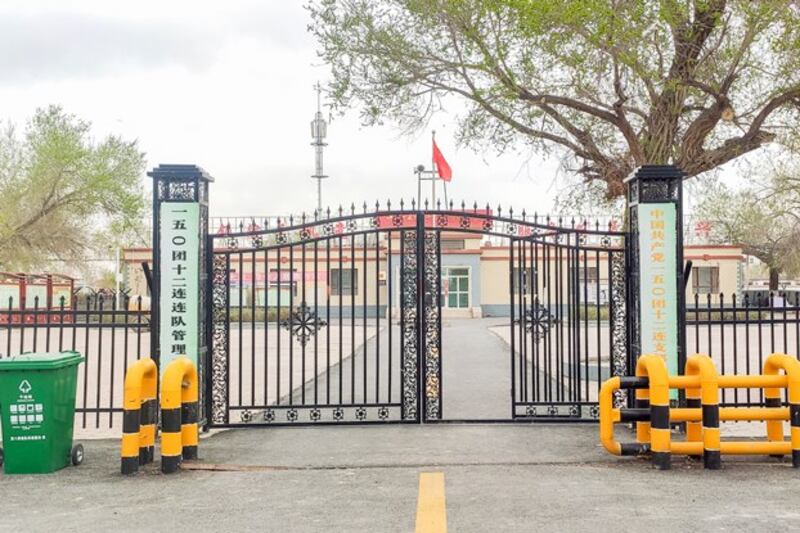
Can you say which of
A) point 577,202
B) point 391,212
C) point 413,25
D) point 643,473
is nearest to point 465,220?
point 391,212

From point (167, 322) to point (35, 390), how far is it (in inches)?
67.1

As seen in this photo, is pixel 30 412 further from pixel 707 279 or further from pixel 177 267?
pixel 707 279

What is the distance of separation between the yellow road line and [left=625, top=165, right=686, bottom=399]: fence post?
Answer: 324 cm

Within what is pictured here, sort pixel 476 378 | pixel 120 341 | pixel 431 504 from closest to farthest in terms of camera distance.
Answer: pixel 431 504 → pixel 476 378 → pixel 120 341

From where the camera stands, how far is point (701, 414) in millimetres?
6547

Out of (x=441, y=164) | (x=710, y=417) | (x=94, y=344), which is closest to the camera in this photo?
(x=710, y=417)

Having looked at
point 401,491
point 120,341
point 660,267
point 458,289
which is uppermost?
point 458,289

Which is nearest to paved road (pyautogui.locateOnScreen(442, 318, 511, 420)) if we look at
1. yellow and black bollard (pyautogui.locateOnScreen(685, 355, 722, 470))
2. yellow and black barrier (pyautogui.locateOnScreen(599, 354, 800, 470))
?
yellow and black barrier (pyautogui.locateOnScreen(599, 354, 800, 470))

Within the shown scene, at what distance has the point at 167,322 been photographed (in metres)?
7.83

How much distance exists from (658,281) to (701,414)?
6.16 ft

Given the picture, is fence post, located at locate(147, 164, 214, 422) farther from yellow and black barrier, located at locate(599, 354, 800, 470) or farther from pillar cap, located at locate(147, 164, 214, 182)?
yellow and black barrier, located at locate(599, 354, 800, 470)

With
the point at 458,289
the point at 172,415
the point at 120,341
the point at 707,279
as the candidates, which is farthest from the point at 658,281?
the point at 707,279

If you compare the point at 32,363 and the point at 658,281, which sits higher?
the point at 658,281

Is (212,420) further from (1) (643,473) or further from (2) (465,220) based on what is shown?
(1) (643,473)
